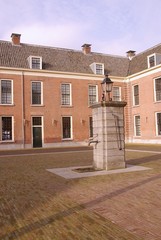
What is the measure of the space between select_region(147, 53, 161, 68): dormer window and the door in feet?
42.2

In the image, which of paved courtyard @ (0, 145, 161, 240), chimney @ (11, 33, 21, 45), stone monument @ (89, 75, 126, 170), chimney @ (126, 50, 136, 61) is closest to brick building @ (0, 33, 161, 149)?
chimney @ (11, 33, 21, 45)

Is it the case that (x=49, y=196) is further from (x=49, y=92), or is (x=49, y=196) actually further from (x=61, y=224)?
(x=49, y=92)

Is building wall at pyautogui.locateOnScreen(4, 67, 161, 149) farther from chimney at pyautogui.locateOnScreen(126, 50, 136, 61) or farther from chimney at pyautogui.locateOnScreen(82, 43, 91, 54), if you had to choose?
chimney at pyautogui.locateOnScreen(126, 50, 136, 61)

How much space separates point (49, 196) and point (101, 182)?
2043 millimetres

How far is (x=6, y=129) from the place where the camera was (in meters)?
25.5

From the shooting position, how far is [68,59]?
30328 mm

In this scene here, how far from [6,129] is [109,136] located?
17.1m

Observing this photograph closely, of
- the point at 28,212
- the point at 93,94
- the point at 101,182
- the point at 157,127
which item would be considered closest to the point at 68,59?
the point at 93,94

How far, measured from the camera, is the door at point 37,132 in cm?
2683

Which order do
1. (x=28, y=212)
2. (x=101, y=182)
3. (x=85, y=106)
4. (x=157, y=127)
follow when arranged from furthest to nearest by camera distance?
(x=85, y=106) < (x=157, y=127) < (x=101, y=182) < (x=28, y=212)

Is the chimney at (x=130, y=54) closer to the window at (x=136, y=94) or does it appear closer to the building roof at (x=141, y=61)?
the building roof at (x=141, y=61)

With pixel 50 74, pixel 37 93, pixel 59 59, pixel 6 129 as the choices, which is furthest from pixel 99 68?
pixel 6 129

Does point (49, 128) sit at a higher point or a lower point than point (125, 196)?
higher

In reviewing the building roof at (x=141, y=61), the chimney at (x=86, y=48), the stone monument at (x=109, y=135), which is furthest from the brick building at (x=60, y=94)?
the stone monument at (x=109, y=135)
